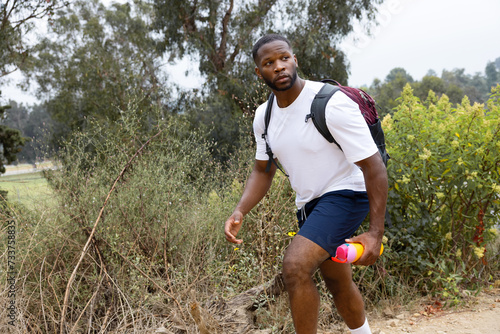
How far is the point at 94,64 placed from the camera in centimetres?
2094

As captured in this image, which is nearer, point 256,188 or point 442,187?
point 256,188

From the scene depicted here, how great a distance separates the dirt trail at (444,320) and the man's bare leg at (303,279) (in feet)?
4.88

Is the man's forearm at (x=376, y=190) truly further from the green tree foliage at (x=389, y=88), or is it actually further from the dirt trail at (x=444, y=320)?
the green tree foliage at (x=389, y=88)

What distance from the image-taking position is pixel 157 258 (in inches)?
167

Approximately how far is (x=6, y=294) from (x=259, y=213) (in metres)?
1.98

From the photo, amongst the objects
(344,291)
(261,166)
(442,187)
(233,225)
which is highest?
(261,166)

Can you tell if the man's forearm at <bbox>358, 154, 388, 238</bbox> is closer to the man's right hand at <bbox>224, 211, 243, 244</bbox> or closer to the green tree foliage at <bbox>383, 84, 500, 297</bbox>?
the man's right hand at <bbox>224, 211, 243, 244</bbox>

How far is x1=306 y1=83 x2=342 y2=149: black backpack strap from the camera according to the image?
88.6 inches

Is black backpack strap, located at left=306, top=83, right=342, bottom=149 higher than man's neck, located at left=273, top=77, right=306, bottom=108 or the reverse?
the reverse

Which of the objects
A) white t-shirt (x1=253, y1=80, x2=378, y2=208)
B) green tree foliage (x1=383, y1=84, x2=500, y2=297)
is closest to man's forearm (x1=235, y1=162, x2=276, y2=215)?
white t-shirt (x1=253, y1=80, x2=378, y2=208)

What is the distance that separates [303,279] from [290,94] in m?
0.92

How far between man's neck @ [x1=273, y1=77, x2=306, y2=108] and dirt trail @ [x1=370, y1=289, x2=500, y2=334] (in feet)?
6.41

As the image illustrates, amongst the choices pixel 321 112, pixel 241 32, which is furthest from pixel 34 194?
pixel 241 32

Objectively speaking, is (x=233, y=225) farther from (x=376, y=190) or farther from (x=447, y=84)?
(x=447, y=84)
